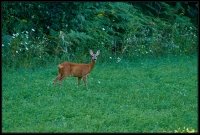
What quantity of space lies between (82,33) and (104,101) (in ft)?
18.4

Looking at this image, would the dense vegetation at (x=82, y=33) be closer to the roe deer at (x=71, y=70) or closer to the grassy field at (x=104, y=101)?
the grassy field at (x=104, y=101)

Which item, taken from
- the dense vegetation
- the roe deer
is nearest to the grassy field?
the roe deer

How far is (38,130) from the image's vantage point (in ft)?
27.5

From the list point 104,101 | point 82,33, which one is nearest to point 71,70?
point 104,101

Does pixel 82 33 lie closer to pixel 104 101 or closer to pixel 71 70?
pixel 71 70

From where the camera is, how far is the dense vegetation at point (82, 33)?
14.7 metres

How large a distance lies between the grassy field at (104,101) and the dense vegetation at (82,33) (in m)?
0.93

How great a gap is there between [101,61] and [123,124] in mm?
6414

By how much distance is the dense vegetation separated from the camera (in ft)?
48.2

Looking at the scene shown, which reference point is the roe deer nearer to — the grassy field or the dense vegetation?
the grassy field

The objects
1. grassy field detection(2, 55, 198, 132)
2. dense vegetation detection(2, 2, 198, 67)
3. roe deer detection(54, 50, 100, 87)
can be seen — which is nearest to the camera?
grassy field detection(2, 55, 198, 132)

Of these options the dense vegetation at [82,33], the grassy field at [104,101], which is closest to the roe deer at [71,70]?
the grassy field at [104,101]

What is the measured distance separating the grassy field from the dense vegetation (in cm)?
93

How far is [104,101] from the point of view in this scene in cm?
1049
